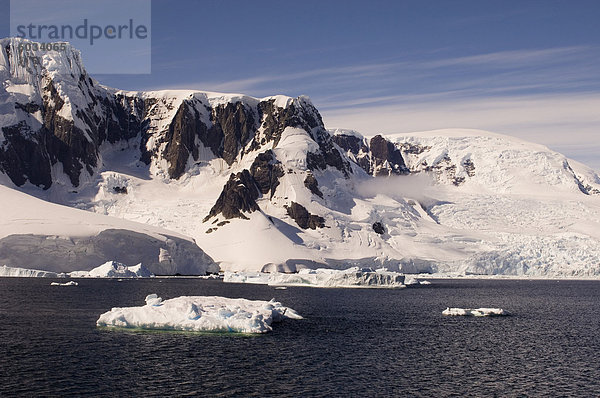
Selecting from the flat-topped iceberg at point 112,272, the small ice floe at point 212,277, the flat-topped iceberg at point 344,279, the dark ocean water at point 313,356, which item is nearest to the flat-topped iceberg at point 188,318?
the dark ocean water at point 313,356

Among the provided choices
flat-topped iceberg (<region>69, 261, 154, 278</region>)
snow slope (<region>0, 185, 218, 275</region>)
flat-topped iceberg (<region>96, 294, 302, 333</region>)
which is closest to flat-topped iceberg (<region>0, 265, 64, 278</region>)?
snow slope (<region>0, 185, 218, 275</region>)

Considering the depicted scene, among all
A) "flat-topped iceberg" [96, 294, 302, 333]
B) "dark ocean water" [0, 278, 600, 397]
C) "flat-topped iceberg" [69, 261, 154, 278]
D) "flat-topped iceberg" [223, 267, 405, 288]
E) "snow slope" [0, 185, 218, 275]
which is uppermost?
"snow slope" [0, 185, 218, 275]

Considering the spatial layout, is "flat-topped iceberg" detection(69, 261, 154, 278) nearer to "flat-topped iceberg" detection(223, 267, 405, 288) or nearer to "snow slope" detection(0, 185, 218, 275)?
"snow slope" detection(0, 185, 218, 275)

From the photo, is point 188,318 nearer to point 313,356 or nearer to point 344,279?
point 313,356

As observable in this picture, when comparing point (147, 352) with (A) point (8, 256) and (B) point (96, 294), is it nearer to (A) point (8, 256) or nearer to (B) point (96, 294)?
(B) point (96, 294)

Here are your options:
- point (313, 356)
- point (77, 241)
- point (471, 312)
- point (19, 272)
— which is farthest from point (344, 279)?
point (313, 356)

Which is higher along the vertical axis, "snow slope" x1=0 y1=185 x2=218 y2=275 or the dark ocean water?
"snow slope" x1=0 y1=185 x2=218 y2=275

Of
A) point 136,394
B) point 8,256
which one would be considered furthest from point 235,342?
point 8,256
